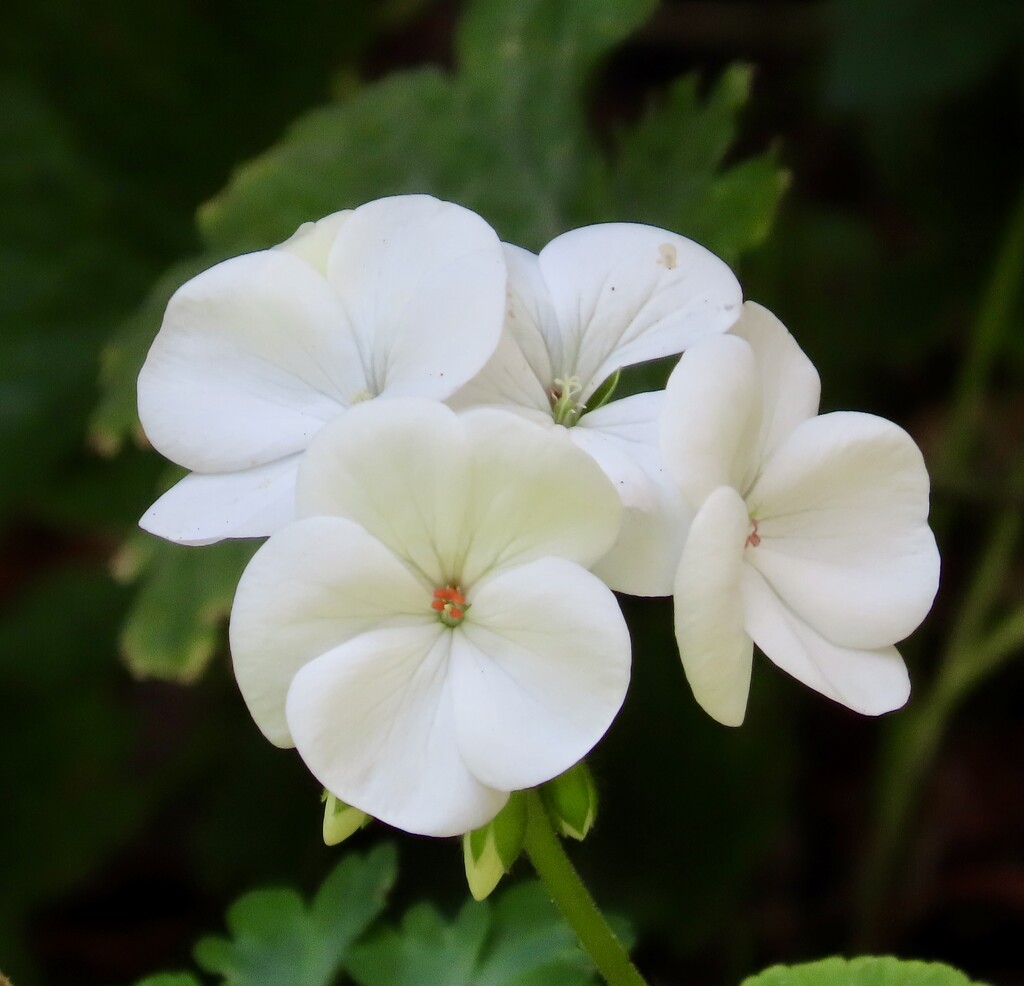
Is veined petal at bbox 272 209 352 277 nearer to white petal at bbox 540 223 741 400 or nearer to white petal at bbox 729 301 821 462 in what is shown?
white petal at bbox 540 223 741 400

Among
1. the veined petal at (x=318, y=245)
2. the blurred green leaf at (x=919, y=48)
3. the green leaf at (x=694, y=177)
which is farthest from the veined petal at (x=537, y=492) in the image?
the blurred green leaf at (x=919, y=48)

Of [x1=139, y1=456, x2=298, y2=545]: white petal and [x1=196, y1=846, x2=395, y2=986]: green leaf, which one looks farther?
[x1=196, y1=846, x2=395, y2=986]: green leaf

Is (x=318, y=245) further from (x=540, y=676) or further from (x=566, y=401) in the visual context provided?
(x=540, y=676)

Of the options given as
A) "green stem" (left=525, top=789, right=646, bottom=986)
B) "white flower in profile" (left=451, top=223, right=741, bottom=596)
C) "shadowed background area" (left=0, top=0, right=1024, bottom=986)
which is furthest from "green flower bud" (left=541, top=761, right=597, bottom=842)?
"shadowed background area" (left=0, top=0, right=1024, bottom=986)

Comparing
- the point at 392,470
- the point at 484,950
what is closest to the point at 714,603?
the point at 392,470

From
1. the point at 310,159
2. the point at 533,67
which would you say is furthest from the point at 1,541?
the point at 533,67

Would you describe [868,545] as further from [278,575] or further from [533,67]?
[533,67]
